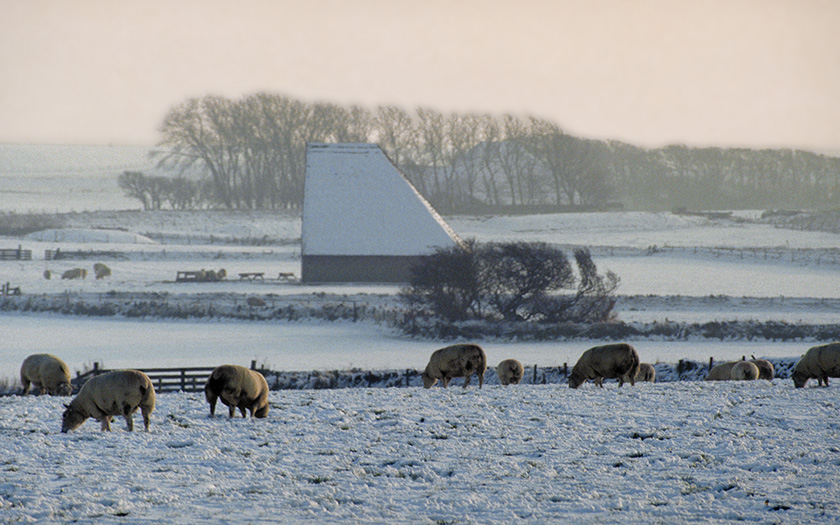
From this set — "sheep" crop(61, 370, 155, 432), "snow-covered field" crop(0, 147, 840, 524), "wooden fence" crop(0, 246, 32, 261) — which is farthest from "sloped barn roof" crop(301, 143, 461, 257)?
"sheep" crop(61, 370, 155, 432)

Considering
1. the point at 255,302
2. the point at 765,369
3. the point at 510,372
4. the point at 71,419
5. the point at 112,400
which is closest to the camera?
the point at 112,400

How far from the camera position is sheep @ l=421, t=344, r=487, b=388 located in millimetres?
19734

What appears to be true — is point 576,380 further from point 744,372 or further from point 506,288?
point 506,288

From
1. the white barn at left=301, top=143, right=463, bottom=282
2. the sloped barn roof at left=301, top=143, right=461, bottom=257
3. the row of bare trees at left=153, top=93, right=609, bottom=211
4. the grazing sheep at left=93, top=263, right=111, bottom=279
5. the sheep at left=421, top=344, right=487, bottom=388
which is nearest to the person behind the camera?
the sheep at left=421, top=344, right=487, bottom=388

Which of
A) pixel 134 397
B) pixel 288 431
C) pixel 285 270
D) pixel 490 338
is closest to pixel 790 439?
pixel 288 431

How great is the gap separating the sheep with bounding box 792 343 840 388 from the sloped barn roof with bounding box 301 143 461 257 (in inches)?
1178

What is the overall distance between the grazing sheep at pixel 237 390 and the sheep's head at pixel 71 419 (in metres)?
2.02

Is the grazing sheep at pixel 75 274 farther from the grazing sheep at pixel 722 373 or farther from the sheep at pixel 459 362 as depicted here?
the grazing sheep at pixel 722 373

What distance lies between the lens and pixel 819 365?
19.1 metres

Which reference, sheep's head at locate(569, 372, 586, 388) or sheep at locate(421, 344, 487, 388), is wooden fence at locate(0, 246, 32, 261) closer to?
sheep at locate(421, 344, 487, 388)

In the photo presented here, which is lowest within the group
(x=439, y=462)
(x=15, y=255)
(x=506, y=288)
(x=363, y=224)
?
(x=439, y=462)

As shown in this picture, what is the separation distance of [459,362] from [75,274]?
37.4 m

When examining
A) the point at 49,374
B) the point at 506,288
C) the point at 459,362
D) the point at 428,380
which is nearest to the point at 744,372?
the point at 459,362

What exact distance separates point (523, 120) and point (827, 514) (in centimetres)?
12079
